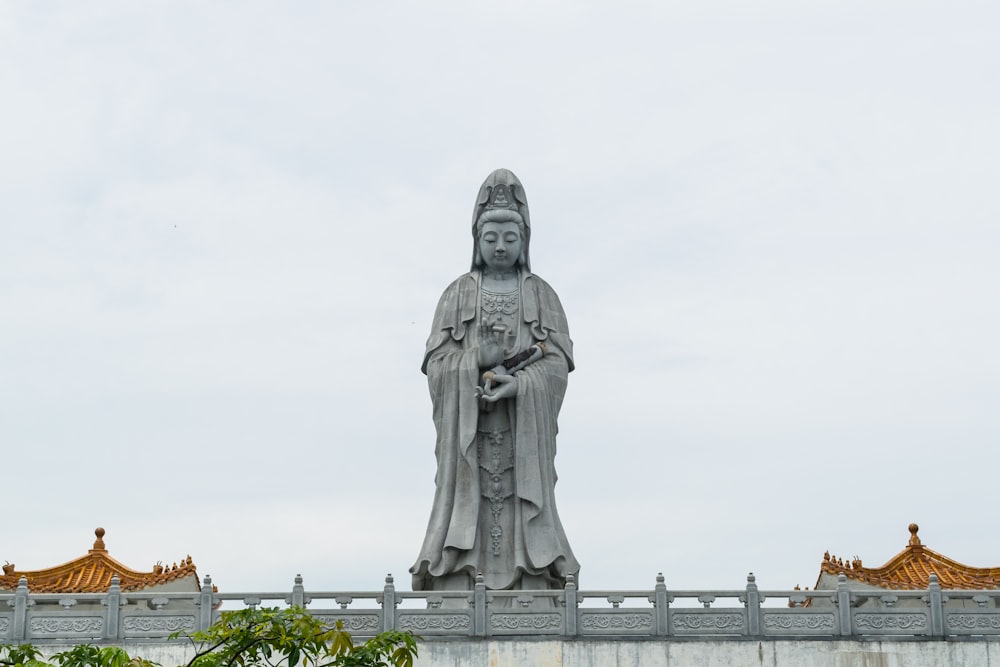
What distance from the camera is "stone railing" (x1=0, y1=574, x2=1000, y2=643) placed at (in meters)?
20.0

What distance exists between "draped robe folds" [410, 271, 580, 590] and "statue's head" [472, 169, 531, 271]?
0.27 m

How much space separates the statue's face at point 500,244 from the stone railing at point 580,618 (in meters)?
4.77

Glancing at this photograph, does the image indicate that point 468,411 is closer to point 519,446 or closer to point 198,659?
point 519,446

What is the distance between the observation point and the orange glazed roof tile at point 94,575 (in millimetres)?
24641

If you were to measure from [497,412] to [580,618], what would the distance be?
3.29 meters

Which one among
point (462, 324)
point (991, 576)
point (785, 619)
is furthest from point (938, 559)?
point (462, 324)

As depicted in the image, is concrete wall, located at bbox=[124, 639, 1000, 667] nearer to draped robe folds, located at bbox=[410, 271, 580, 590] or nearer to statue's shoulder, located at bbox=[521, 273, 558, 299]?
draped robe folds, located at bbox=[410, 271, 580, 590]

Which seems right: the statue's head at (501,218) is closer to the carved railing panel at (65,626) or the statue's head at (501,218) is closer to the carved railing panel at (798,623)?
the carved railing panel at (798,623)

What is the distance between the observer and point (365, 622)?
2016cm

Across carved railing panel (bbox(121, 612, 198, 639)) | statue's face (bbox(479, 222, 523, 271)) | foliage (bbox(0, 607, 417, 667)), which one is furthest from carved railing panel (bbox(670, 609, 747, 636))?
foliage (bbox(0, 607, 417, 667))

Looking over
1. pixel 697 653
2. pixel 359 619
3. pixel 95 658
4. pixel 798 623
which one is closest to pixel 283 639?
pixel 95 658

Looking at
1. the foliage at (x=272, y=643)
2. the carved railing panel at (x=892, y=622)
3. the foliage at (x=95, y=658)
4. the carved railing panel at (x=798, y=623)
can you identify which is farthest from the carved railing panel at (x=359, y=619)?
the foliage at (x=95, y=658)

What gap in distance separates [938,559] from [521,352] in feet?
22.4

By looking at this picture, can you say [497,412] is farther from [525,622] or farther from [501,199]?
[525,622]
